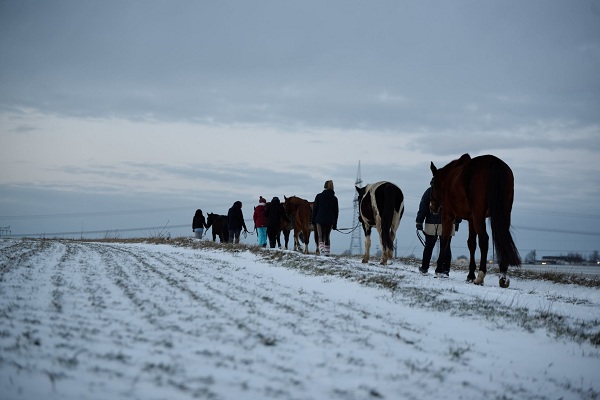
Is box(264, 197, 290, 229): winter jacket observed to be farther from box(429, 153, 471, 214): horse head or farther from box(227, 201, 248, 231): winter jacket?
box(429, 153, 471, 214): horse head

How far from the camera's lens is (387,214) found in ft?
42.1

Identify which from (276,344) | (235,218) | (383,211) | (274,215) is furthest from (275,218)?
(276,344)

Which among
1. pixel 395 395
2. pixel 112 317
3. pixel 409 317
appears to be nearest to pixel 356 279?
pixel 409 317

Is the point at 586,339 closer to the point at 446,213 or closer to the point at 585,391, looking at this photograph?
the point at 585,391

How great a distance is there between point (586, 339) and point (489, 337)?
941 millimetres

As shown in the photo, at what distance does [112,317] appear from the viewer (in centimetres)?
381

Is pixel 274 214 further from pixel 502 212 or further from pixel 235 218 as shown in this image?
pixel 502 212

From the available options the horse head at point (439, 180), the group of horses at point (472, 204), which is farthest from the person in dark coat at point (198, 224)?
the horse head at point (439, 180)

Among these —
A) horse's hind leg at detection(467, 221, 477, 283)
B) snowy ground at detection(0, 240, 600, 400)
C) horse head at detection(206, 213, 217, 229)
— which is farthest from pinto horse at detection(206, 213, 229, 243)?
snowy ground at detection(0, 240, 600, 400)

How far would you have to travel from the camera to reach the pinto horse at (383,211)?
Result: 42.0 ft

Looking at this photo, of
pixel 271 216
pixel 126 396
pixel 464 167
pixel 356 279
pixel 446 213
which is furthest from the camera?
pixel 271 216

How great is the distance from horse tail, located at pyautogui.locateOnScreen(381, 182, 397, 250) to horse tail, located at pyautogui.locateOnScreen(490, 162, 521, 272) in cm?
426

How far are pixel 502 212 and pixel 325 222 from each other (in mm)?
7231

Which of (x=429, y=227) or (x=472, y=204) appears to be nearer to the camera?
(x=472, y=204)
